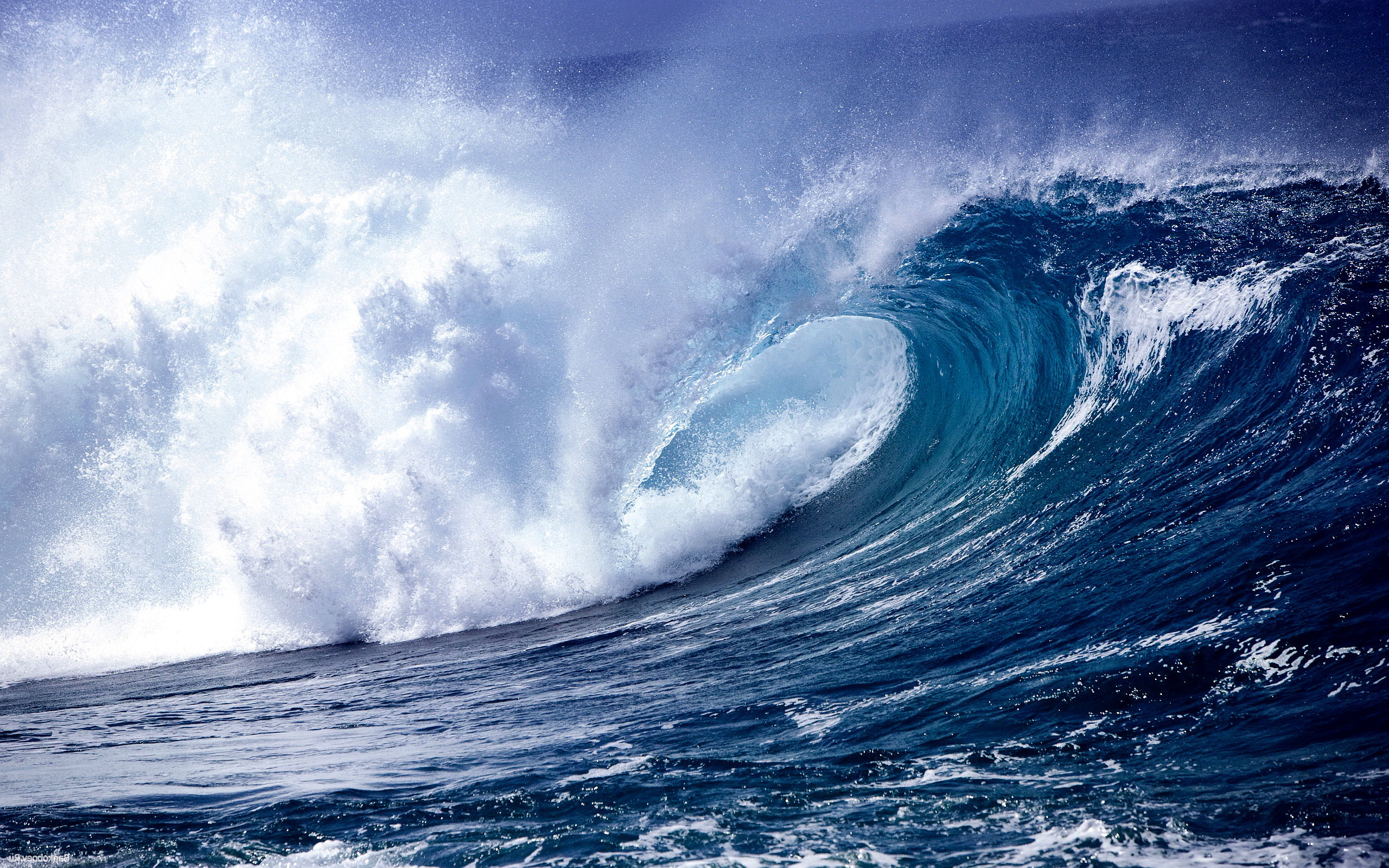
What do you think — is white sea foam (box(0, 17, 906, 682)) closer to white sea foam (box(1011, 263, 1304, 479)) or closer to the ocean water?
the ocean water

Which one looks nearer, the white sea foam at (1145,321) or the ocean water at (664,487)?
the ocean water at (664,487)

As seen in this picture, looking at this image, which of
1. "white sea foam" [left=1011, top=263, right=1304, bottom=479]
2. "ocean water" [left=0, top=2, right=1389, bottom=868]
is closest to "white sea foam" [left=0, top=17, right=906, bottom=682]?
"ocean water" [left=0, top=2, right=1389, bottom=868]

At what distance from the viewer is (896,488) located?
10.5 metres

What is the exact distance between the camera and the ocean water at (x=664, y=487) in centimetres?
419

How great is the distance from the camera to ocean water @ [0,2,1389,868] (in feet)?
13.8

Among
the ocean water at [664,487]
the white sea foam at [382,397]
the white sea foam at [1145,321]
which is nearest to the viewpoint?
the ocean water at [664,487]

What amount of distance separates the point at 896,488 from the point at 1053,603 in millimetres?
4586

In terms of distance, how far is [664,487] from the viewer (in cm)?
1101

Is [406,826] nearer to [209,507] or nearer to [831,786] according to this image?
[831,786]

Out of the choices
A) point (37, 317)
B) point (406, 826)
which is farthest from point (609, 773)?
point (37, 317)

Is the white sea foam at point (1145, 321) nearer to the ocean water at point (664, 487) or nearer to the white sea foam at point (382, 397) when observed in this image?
the ocean water at point (664, 487)

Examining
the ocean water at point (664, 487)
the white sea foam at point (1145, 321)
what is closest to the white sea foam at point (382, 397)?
the ocean water at point (664, 487)

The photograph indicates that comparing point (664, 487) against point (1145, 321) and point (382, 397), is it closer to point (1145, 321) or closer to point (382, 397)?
point (382, 397)

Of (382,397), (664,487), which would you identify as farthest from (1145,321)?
(382,397)
